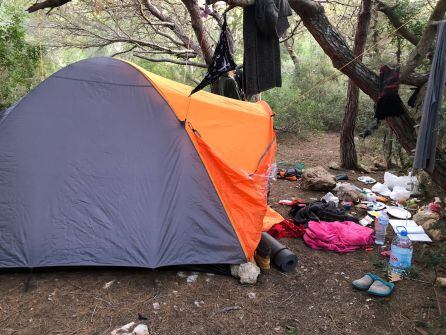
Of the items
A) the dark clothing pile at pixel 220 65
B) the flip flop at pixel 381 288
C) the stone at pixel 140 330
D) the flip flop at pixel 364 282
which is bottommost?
the flip flop at pixel 364 282

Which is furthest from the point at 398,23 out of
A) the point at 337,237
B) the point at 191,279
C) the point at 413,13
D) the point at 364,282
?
the point at 191,279

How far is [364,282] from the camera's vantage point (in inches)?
124

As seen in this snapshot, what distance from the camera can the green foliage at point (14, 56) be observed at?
23.7 feet

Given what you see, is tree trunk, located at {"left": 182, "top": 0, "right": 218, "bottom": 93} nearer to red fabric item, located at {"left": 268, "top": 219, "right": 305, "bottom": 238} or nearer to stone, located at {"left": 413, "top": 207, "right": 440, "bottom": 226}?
red fabric item, located at {"left": 268, "top": 219, "right": 305, "bottom": 238}

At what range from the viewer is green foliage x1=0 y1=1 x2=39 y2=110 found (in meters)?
7.23

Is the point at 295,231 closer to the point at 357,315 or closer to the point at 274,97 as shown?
the point at 357,315

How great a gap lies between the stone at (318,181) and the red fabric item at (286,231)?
160cm

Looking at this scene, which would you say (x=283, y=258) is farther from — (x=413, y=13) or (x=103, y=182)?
(x=413, y=13)

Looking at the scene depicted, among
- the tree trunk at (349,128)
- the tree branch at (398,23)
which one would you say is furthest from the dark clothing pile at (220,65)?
the tree trunk at (349,128)

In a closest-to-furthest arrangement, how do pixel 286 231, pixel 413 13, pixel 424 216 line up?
pixel 286 231
pixel 424 216
pixel 413 13

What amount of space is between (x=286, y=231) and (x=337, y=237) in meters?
0.57

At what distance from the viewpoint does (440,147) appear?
14.2 feet

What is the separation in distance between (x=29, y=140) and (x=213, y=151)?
1657mm

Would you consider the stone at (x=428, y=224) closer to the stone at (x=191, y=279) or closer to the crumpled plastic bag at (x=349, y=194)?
the crumpled plastic bag at (x=349, y=194)
